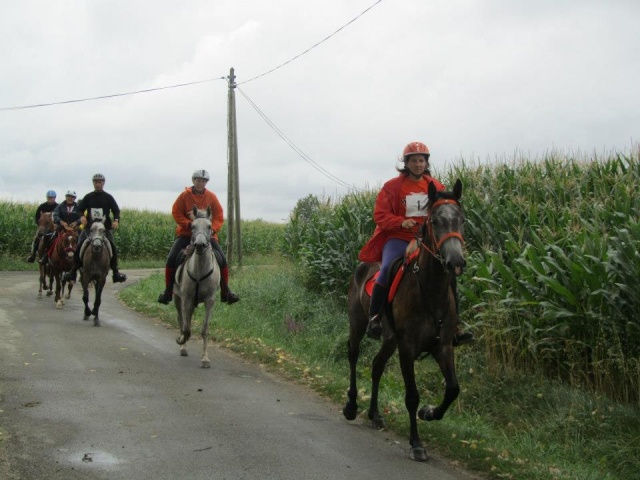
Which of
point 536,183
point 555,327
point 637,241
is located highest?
point 536,183

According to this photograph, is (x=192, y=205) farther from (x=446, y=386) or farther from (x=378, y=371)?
(x=446, y=386)

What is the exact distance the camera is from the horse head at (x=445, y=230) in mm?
6465

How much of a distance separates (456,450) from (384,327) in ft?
4.76

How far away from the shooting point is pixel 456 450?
23.9ft

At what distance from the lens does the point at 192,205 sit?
1244 centimetres

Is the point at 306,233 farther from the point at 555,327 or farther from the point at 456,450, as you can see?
the point at 456,450

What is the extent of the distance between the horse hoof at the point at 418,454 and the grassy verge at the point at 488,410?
1.07ft

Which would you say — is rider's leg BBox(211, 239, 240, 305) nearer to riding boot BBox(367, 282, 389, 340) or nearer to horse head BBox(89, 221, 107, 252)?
horse head BBox(89, 221, 107, 252)

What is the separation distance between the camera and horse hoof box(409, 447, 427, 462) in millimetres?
6984

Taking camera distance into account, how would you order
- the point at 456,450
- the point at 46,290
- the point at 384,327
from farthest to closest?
the point at 46,290
the point at 384,327
the point at 456,450

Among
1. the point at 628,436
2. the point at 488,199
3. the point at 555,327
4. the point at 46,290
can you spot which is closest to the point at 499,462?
the point at 628,436

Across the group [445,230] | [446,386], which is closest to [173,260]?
[446,386]

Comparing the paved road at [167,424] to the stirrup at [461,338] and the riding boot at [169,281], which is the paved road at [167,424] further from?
the stirrup at [461,338]

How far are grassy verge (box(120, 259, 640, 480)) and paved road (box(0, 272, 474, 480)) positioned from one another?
0.38 m
